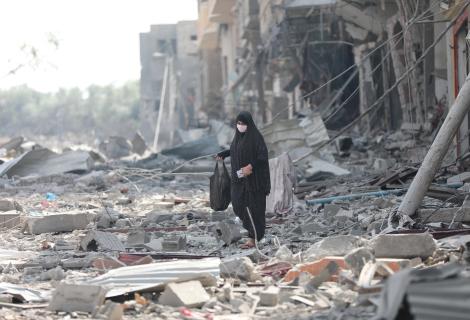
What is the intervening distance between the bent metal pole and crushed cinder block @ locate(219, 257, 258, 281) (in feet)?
8.86

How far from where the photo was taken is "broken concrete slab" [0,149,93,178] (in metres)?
24.7

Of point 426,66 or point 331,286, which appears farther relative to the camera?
point 426,66

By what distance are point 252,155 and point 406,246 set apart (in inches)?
118

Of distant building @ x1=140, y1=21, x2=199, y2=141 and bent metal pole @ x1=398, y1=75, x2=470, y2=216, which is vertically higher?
bent metal pole @ x1=398, y1=75, x2=470, y2=216

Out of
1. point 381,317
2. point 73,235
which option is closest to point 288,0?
point 73,235

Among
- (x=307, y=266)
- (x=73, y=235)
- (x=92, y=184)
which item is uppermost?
(x=307, y=266)

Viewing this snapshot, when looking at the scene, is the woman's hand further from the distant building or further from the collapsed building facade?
the distant building

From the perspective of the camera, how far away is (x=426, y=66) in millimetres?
20281

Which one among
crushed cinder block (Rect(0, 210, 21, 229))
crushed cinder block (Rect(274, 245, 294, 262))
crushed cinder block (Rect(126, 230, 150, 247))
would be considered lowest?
crushed cinder block (Rect(0, 210, 21, 229))

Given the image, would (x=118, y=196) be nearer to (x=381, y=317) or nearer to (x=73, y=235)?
(x=73, y=235)

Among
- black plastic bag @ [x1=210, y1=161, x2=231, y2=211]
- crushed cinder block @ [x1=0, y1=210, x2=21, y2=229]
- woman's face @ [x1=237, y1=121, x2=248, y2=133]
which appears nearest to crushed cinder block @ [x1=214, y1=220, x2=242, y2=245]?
black plastic bag @ [x1=210, y1=161, x2=231, y2=211]

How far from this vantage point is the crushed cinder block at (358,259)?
7.55m

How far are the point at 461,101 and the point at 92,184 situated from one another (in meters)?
12.8

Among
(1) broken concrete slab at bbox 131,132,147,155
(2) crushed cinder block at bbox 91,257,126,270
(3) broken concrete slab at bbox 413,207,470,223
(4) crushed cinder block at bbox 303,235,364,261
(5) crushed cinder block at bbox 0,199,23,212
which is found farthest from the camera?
(1) broken concrete slab at bbox 131,132,147,155
